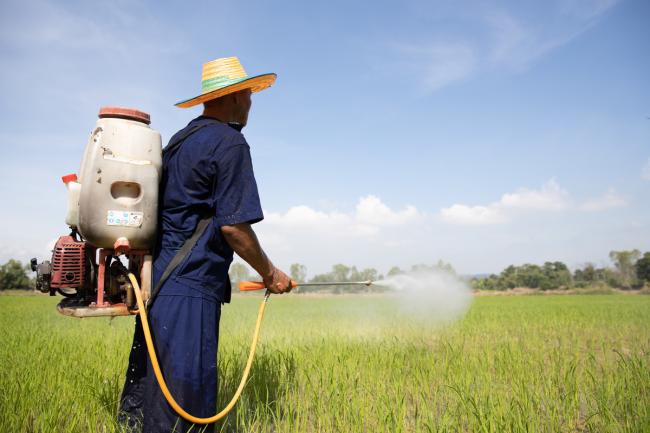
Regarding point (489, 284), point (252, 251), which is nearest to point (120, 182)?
point (252, 251)

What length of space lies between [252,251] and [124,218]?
647 millimetres

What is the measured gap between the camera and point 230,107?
256 cm

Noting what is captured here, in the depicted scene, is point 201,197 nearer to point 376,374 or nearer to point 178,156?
point 178,156

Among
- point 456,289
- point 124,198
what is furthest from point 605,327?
point 124,198

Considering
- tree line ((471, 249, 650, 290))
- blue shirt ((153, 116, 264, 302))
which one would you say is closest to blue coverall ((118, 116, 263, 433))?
blue shirt ((153, 116, 264, 302))

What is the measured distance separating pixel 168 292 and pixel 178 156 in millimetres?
721

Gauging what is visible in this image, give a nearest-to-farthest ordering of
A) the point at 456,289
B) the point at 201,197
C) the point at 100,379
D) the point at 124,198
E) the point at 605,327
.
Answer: the point at 124,198 → the point at 201,197 → the point at 100,379 → the point at 456,289 → the point at 605,327

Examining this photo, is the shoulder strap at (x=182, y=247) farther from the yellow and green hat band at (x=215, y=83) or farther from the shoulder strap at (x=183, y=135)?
the yellow and green hat band at (x=215, y=83)

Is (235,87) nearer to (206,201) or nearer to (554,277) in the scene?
(206,201)

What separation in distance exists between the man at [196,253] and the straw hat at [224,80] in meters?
0.24

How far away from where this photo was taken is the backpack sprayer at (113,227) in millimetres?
2064

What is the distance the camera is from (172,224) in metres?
2.28

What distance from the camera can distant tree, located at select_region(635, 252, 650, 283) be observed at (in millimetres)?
47156

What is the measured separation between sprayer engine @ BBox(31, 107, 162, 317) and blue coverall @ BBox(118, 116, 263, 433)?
114 millimetres
